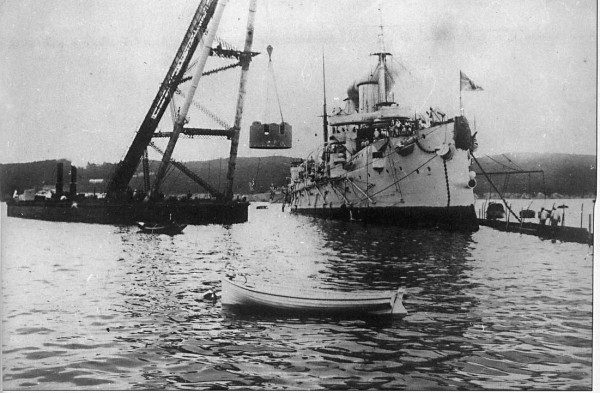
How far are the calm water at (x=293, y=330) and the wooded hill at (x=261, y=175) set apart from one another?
9.57ft

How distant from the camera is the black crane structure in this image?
28.9m

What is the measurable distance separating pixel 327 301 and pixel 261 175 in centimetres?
4579

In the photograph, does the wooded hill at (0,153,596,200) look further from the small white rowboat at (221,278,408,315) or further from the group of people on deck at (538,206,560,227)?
the small white rowboat at (221,278,408,315)

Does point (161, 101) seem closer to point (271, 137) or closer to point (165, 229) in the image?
point (165, 229)

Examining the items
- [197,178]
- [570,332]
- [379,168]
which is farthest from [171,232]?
[570,332]

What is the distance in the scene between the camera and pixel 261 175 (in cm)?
5791

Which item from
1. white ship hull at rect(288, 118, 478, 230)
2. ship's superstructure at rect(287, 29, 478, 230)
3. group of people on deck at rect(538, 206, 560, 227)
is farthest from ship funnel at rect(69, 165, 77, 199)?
group of people on deck at rect(538, 206, 560, 227)

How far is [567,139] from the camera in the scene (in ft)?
47.9

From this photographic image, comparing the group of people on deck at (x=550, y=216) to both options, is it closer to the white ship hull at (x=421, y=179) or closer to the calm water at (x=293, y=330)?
the white ship hull at (x=421, y=179)

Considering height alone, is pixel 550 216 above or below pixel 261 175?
below

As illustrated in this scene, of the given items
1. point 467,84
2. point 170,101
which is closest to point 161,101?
point 170,101

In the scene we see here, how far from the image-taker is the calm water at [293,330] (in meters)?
9.86

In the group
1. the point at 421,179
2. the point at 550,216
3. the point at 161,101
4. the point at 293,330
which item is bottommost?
the point at 293,330

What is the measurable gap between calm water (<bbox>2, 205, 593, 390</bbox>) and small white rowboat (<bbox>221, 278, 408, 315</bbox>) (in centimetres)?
30
